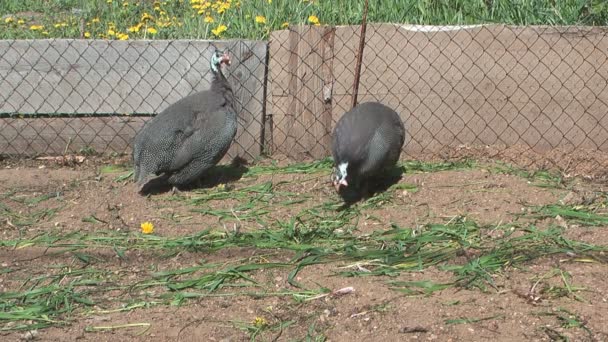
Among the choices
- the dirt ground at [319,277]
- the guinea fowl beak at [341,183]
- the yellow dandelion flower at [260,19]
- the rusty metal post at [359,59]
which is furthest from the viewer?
the yellow dandelion flower at [260,19]

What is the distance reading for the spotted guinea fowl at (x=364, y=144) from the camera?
187 inches

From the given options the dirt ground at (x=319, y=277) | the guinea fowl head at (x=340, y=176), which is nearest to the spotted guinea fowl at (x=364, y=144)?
the guinea fowl head at (x=340, y=176)

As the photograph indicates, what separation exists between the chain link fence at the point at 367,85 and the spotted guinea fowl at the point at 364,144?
0.71 m

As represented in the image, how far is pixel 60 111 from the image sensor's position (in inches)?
231

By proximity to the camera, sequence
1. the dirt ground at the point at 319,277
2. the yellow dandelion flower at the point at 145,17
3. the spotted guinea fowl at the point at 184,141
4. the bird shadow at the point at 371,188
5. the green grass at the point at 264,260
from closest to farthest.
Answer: the dirt ground at the point at 319,277 → the green grass at the point at 264,260 → the bird shadow at the point at 371,188 → the spotted guinea fowl at the point at 184,141 → the yellow dandelion flower at the point at 145,17

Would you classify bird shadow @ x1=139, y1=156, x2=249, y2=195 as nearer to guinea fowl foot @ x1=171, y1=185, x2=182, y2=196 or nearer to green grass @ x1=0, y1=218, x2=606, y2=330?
guinea fowl foot @ x1=171, y1=185, x2=182, y2=196

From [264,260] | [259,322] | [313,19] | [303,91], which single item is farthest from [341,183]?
[313,19]

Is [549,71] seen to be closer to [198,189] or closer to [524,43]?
[524,43]

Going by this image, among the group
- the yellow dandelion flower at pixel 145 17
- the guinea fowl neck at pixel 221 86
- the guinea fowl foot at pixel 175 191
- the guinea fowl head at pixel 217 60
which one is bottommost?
the guinea fowl foot at pixel 175 191

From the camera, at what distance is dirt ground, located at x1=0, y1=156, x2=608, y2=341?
11.2 ft

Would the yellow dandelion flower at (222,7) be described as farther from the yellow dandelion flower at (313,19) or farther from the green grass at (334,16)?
the yellow dandelion flower at (313,19)

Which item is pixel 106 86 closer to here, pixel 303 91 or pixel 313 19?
pixel 303 91

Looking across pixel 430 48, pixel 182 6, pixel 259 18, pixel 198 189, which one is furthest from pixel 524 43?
pixel 182 6

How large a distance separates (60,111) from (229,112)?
1.33 metres
